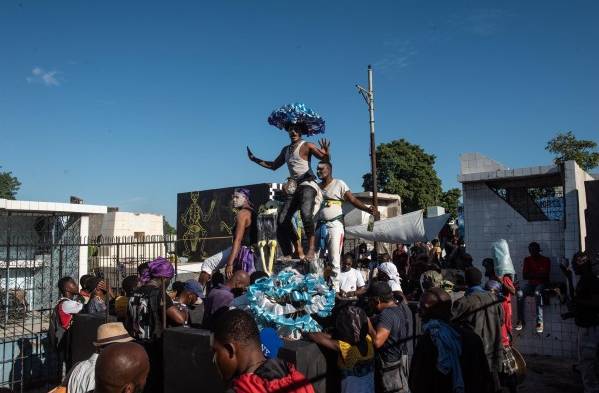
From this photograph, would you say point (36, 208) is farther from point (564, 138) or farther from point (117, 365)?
point (564, 138)

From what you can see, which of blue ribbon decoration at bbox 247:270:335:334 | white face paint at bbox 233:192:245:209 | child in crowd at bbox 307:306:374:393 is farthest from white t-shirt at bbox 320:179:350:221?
child in crowd at bbox 307:306:374:393

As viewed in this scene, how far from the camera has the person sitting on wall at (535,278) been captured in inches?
343

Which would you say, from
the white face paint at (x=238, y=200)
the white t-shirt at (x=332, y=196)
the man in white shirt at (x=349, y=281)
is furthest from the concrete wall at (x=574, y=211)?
the white face paint at (x=238, y=200)

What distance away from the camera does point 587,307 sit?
5863 millimetres

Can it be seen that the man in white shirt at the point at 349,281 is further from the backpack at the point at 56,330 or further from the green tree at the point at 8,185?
the green tree at the point at 8,185

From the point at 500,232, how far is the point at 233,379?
8739 mm

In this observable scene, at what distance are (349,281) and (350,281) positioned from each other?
0.12ft

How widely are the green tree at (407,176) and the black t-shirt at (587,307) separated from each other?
2987 cm

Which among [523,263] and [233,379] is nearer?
[233,379]

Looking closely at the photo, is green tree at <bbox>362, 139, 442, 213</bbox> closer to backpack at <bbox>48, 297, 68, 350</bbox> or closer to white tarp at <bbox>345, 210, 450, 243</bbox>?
white tarp at <bbox>345, 210, 450, 243</bbox>

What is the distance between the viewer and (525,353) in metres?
9.16

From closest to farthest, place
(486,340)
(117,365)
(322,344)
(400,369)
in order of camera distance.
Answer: (117,365) < (322,344) < (400,369) < (486,340)

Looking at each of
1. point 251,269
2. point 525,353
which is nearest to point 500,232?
point 525,353

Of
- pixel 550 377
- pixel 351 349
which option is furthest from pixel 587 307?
pixel 351 349
